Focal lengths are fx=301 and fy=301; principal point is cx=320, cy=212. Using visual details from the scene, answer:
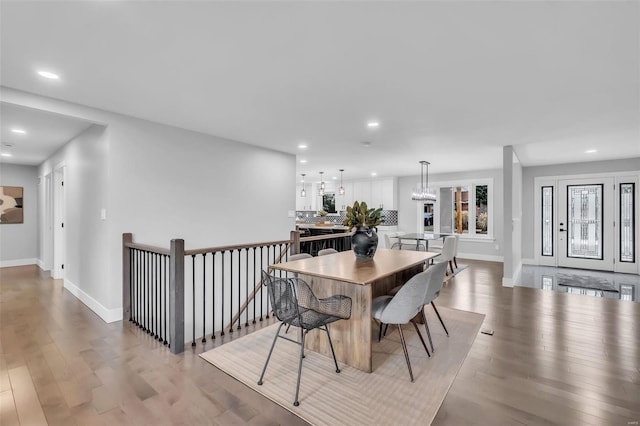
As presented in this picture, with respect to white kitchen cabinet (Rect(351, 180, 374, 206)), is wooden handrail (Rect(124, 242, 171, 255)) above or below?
below

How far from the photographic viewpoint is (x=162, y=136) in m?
3.99

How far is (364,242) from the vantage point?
306 cm

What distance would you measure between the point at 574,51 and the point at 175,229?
14.8 feet

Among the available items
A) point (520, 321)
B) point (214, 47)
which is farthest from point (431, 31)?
point (520, 321)

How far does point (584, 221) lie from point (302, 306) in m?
7.62

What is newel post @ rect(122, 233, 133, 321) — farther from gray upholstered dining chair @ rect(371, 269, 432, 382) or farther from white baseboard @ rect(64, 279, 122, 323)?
gray upholstered dining chair @ rect(371, 269, 432, 382)

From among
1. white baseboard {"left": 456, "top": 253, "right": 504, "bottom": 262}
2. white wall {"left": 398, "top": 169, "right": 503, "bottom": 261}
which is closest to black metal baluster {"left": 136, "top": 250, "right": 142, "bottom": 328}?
white wall {"left": 398, "top": 169, "right": 503, "bottom": 261}

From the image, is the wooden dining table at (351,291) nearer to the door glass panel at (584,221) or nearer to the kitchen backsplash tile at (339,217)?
the kitchen backsplash tile at (339,217)

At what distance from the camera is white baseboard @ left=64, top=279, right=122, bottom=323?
3.52 metres


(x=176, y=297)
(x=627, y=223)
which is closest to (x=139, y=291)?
(x=176, y=297)

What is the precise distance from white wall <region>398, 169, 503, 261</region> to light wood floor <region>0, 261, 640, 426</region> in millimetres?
4232

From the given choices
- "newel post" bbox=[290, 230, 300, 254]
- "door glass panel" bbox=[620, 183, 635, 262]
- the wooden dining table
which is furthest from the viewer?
"door glass panel" bbox=[620, 183, 635, 262]

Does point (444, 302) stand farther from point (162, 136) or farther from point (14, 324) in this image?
point (14, 324)

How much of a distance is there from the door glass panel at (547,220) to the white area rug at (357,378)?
563 centimetres
